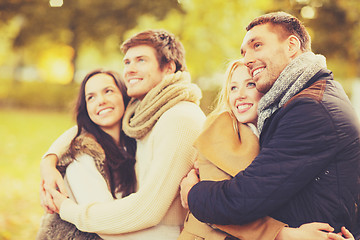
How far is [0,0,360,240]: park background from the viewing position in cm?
663

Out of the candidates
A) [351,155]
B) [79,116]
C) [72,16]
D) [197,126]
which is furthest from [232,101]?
[72,16]

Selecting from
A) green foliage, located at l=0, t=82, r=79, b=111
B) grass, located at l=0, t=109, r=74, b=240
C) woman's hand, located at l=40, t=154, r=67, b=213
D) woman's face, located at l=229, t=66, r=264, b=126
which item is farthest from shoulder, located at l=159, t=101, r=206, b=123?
green foliage, located at l=0, t=82, r=79, b=111

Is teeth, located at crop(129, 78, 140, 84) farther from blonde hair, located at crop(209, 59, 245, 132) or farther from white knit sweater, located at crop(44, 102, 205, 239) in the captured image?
blonde hair, located at crop(209, 59, 245, 132)

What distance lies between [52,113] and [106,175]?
16025 mm

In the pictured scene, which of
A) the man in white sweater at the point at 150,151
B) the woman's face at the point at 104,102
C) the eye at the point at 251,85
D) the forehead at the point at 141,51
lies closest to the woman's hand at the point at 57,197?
the man in white sweater at the point at 150,151

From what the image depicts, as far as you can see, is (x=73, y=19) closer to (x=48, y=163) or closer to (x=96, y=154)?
(x=48, y=163)

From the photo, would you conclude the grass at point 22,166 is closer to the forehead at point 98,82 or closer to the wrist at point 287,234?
the forehead at point 98,82

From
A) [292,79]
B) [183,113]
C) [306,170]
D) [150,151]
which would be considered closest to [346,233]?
[306,170]

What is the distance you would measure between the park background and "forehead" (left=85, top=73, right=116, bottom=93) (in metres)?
0.17

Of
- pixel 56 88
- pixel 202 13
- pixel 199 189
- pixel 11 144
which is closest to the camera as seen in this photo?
pixel 199 189

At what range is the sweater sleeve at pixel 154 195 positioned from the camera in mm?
2465

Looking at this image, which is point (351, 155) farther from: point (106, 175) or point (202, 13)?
point (202, 13)

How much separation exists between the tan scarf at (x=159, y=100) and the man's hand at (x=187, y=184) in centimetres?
57

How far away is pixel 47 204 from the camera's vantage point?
2.77 meters
